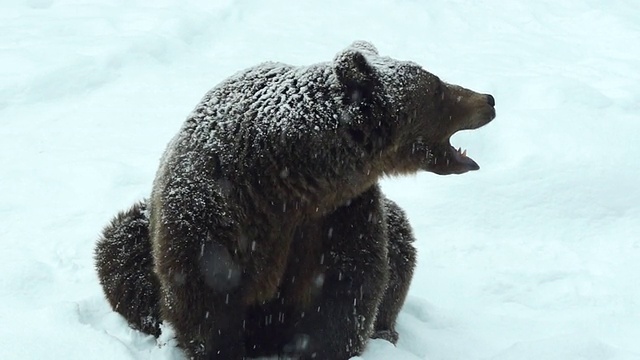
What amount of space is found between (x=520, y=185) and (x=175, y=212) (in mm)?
A: 4267

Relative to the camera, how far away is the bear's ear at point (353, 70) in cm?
411

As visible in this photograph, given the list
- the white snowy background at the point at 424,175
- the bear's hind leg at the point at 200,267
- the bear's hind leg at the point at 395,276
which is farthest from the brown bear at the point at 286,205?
the bear's hind leg at the point at 395,276

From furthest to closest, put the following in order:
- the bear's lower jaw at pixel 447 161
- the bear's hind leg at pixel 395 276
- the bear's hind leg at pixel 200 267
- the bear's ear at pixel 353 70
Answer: the bear's hind leg at pixel 395 276 < the bear's lower jaw at pixel 447 161 < the bear's ear at pixel 353 70 < the bear's hind leg at pixel 200 267

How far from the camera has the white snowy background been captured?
5.20 m

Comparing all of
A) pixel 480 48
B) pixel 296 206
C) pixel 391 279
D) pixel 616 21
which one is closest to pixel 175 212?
pixel 296 206

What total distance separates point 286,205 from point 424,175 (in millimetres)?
3875

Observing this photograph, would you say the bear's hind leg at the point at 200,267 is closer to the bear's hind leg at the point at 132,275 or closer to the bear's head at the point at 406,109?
the bear's hind leg at the point at 132,275

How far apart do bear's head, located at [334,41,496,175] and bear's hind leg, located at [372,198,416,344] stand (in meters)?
0.61

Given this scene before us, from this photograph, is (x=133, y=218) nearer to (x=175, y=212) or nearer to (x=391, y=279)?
(x=175, y=212)

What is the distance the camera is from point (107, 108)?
8.86 meters

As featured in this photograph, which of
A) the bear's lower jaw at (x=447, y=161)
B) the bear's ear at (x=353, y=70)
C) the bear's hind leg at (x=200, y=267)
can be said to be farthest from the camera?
the bear's lower jaw at (x=447, y=161)

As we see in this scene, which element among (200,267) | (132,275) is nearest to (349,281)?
(200,267)

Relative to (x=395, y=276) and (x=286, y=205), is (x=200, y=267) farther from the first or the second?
(x=395, y=276)

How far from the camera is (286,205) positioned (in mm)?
4113
